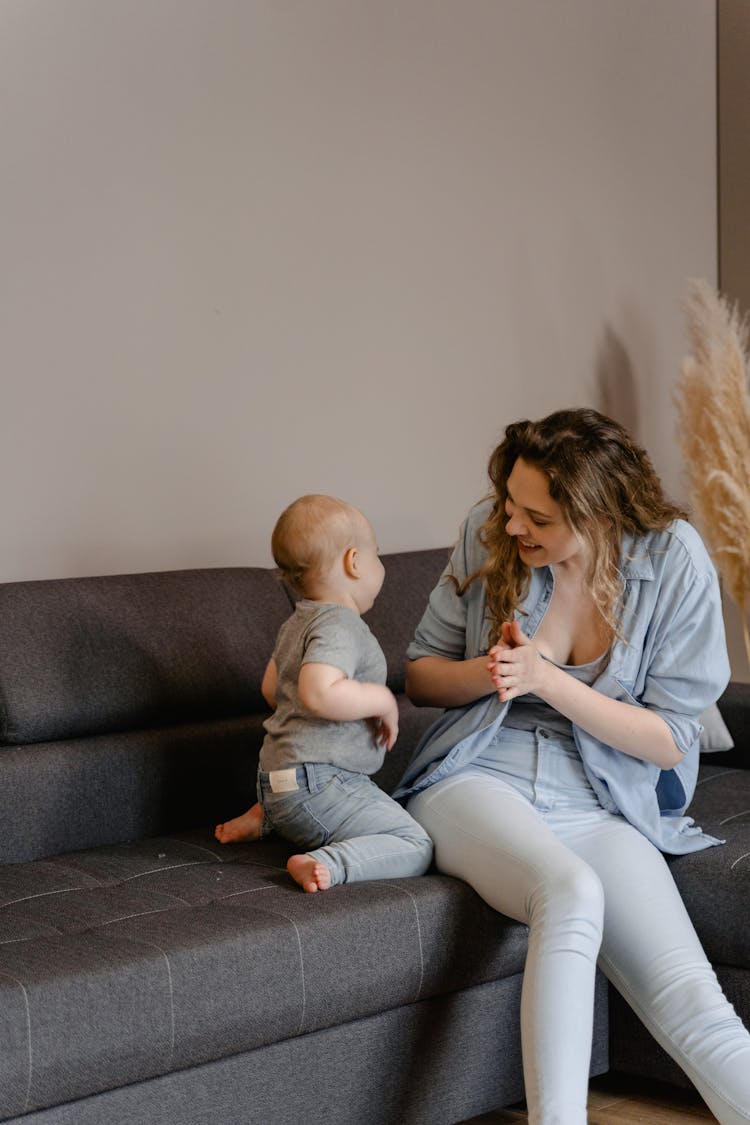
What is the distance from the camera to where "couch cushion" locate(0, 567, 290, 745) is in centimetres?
230

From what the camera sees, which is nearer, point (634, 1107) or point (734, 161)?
point (634, 1107)

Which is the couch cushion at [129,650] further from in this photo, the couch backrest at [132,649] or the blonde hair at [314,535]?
the blonde hair at [314,535]

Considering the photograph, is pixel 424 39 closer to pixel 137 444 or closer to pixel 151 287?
pixel 151 287

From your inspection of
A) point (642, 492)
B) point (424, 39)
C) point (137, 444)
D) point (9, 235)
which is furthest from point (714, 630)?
point (424, 39)

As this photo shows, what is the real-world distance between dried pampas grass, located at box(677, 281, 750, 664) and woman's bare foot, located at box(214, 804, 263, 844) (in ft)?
6.49

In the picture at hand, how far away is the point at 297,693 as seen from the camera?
2.13 metres

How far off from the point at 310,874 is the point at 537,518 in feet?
2.12

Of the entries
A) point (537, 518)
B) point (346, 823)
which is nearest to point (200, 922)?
point (346, 823)

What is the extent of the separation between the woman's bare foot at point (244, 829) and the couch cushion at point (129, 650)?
11.2 inches

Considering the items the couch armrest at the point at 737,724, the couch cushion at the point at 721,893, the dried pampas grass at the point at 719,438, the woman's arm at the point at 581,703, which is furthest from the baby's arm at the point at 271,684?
the dried pampas grass at the point at 719,438

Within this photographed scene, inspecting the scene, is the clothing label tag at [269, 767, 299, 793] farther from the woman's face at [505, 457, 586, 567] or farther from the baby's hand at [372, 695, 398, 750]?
the woman's face at [505, 457, 586, 567]

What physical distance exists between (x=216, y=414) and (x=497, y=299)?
1.10 meters

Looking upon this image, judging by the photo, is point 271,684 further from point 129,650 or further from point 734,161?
point 734,161

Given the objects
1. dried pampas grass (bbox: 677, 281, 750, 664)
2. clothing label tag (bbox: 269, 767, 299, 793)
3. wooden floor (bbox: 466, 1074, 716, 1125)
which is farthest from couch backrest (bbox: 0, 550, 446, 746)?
dried pampas grass (bbox: 677, 281, 750, 664)
